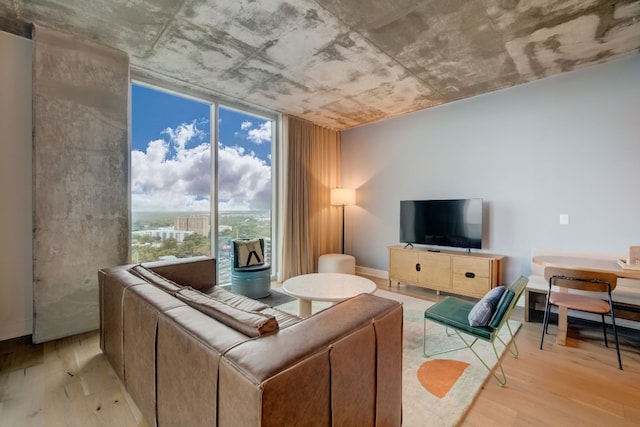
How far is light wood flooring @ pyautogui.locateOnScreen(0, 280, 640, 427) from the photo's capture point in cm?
→ 162

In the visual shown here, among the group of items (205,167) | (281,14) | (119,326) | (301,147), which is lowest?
(119,326)

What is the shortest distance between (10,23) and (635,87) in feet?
19.0

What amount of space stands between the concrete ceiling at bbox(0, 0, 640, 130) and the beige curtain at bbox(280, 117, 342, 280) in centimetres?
124

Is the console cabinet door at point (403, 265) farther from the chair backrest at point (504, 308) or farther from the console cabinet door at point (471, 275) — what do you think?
the chair backrest at point (504, 308)

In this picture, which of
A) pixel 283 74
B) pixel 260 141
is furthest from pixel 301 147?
pixel 283 74

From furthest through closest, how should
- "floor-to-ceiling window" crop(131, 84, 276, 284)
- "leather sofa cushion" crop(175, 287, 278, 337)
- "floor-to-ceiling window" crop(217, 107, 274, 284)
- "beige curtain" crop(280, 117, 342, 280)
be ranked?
"beige curtain" crop(280, 117, 342, 280) → "floor-to-ceiling window" crop(217, 107, 274, 284) → "floor-to-ceiling window" crop(131, 84, 276, 284) → "leather sofa cushion" crop(175, 287, 278, 337)

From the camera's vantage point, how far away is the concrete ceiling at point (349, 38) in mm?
2139

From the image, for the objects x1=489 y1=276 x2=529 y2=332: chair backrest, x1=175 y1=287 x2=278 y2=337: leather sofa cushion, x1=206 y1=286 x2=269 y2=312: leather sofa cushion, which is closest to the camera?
x1=175 y1=287 x2=278 y2=337: leather sofa cushion

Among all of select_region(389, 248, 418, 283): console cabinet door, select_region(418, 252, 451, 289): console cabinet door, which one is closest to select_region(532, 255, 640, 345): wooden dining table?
select_region(418, 252, 451, 289): console cabinet door

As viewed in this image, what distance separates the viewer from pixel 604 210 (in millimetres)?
2967

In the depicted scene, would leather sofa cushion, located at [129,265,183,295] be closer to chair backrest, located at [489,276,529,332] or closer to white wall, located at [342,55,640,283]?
chair backrest, located at [489,276,529,332]

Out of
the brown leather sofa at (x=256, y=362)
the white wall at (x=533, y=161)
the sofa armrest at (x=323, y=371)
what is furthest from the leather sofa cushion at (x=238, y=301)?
the white wall at (x=533, y=161)

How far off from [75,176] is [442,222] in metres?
4.21

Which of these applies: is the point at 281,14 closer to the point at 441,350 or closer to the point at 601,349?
the point at 441,350
